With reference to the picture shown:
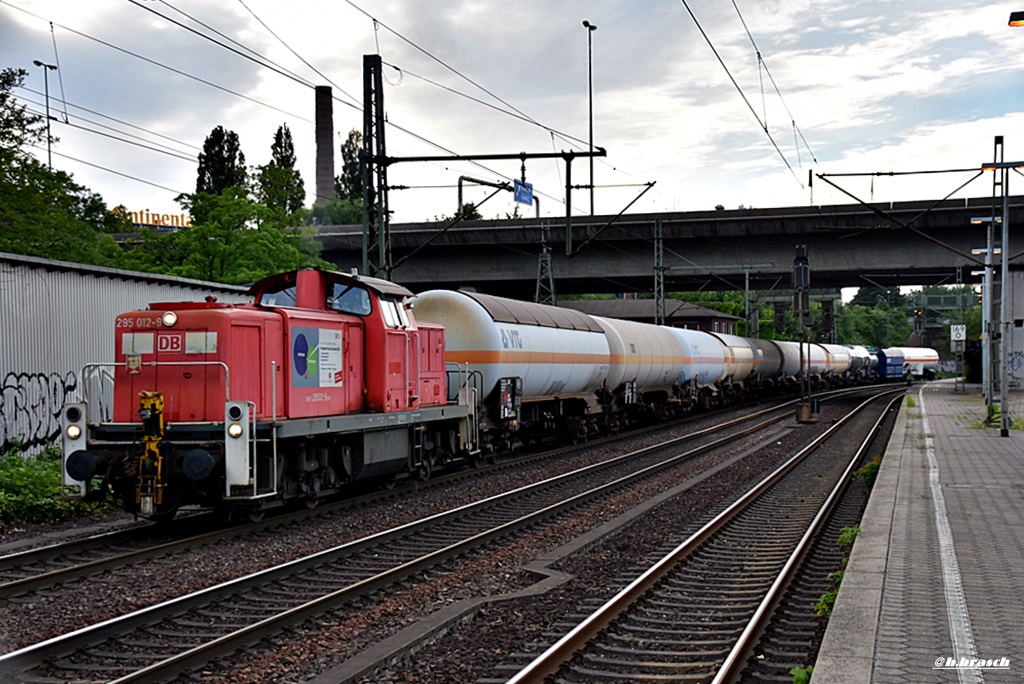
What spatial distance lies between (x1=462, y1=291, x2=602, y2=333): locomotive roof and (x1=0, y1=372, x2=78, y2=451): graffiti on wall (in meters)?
8.00

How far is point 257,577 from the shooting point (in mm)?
9484

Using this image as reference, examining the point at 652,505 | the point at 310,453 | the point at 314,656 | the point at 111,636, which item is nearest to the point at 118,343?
the point at 310,453

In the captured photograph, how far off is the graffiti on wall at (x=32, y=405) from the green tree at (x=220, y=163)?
264 feet

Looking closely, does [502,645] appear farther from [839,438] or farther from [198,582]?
[839,438]

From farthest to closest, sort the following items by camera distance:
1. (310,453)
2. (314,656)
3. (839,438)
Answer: (839,438)
(310,453)
(314,656)

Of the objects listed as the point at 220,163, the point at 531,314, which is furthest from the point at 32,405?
the point at 220,163

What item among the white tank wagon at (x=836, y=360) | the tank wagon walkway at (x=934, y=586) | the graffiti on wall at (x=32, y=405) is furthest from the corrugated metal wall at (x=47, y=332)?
the white tank wagon at (x=836, y=360)

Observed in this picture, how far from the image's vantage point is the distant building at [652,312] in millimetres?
74750

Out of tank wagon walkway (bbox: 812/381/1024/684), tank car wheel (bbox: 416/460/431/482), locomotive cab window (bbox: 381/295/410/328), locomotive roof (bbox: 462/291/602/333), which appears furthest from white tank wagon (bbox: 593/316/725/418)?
locomotive cab window (bbox: 381/295/410/328)

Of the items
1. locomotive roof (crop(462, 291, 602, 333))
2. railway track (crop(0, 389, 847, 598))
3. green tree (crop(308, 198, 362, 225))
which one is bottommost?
railway track (crop(0, 389, 847, 598))

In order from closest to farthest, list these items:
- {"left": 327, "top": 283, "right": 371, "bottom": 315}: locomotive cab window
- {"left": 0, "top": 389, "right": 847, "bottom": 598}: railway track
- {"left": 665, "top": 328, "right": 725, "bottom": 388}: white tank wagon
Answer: {"left": 0, "top": 389, "right": 847, "bottom": 598}: railway track → {"left": 327, "top": 283, "right": 371, "bottom": 315}: locomotive cab window → {"left": 665, "top": 328, "right": 725, "bottom": 388}: white tank wagon

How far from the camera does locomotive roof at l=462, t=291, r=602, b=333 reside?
67.5ft

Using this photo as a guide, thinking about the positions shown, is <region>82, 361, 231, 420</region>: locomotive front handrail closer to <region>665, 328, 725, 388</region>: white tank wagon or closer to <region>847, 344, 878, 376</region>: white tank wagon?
<region>665, 328, 725, 388</region>: white tank wagon

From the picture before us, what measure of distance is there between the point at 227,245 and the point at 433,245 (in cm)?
1535
